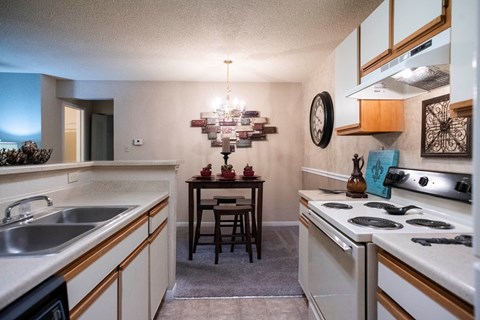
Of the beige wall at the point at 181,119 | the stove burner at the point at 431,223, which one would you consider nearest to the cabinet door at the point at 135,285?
the stove burner at the point at 431,223

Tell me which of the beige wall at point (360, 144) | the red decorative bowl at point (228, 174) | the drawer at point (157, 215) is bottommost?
the drawer at point (157, 215)

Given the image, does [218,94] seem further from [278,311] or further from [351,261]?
[351,261]

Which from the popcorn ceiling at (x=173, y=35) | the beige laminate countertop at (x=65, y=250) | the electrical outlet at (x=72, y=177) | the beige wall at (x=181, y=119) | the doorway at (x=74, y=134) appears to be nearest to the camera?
the beige laminate countertop at (x=65, y=250)

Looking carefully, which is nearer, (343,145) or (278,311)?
(278,311)

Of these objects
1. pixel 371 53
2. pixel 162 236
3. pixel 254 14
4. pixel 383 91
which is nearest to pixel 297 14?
pixel 254 14

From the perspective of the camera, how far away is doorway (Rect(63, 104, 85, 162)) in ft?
16.3

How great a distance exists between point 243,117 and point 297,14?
83.8 inches

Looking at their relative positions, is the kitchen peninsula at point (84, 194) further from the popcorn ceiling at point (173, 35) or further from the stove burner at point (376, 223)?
the popcorn ceiling at point (173, 35)

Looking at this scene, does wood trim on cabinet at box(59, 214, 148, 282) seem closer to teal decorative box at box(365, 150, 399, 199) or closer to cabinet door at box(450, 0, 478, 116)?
cabinet door at box(450, 0, 478, 116)

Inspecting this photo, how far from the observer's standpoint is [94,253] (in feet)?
3.19

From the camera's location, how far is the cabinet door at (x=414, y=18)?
105 cm

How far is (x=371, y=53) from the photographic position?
1558 millimetres

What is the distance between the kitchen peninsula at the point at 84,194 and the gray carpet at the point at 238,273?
31 centimetres

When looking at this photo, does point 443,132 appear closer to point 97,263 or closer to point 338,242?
point 338,242
